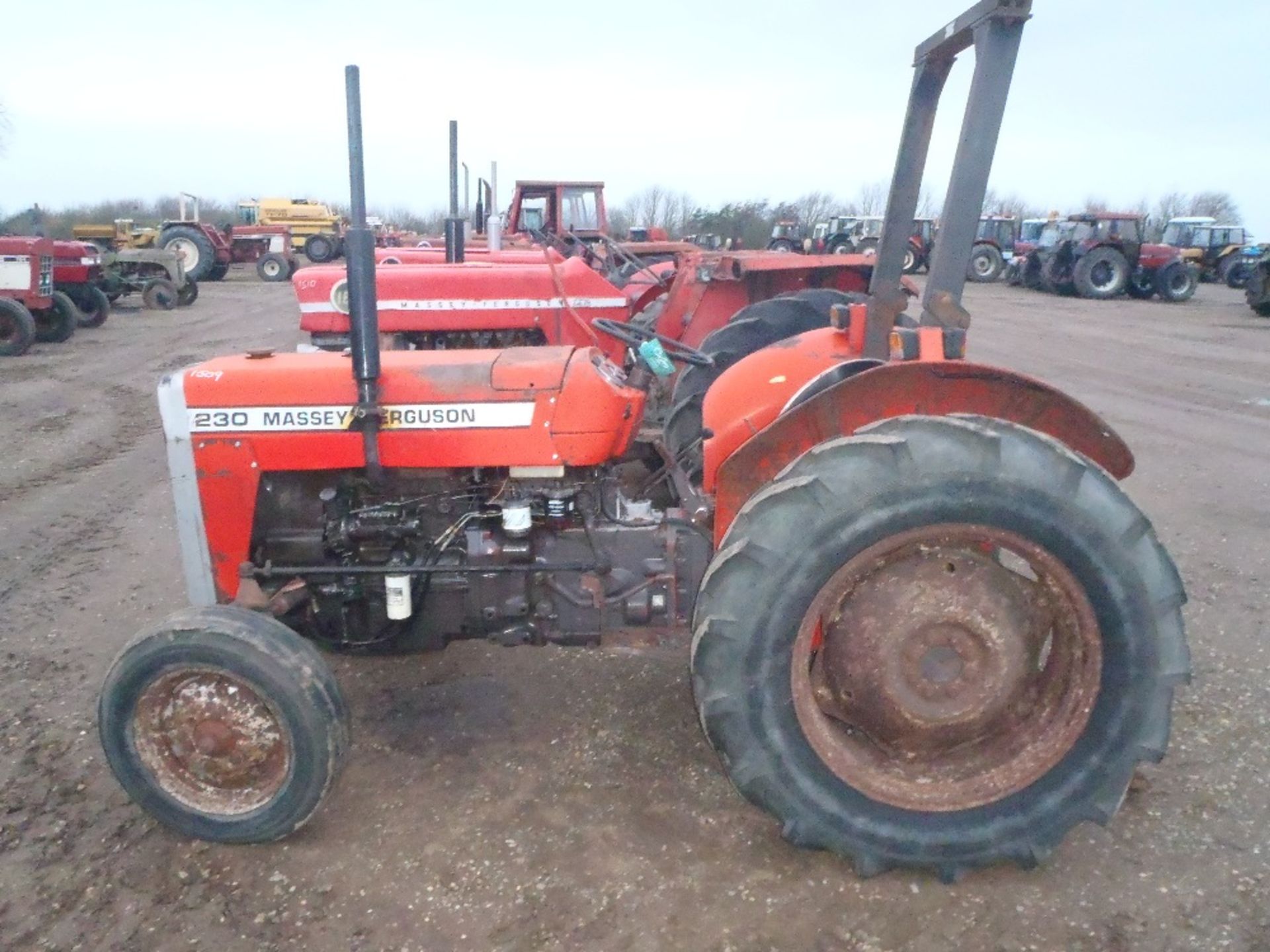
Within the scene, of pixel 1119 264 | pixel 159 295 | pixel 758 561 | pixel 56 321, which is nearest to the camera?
pixel 758 561

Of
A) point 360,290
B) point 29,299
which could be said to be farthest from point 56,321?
point 360,290

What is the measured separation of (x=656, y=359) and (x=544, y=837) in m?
1.32

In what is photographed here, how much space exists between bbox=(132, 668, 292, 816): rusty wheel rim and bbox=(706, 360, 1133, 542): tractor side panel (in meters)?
1.29

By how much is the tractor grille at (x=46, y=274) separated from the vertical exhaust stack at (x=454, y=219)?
6.49 metres

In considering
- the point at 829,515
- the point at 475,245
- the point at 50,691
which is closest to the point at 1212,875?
the point at 829,515

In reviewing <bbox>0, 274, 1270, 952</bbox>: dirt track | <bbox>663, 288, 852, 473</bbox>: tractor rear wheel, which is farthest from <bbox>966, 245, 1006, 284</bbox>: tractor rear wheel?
<bbox>0, 274, 1270, 952</bbox>: dirt track

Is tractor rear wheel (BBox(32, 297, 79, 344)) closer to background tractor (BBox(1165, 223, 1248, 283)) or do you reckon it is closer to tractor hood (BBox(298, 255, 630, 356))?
tractor hood (BBox(298, 255, 630, 356))

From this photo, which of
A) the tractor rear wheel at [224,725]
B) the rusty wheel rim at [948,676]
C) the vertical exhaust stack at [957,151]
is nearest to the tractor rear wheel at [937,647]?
the rusty wheel rim at [948,676]

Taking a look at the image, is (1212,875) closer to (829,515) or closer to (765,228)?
(829,515)

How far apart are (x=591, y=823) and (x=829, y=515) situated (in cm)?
111

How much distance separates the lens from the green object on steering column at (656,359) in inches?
106

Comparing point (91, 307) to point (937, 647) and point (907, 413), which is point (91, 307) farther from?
point (937, 647)

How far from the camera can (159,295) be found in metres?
16.7

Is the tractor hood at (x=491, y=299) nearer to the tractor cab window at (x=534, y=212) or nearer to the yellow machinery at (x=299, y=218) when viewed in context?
the tractor cab window at (x=534, y=212)
